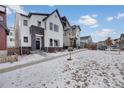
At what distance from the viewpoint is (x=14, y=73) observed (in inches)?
131

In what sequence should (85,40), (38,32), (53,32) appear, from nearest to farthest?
(85,40) → (38,32) → (53,32)

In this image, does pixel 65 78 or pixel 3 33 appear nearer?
pixel 65 78

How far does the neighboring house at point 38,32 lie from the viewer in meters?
5.45

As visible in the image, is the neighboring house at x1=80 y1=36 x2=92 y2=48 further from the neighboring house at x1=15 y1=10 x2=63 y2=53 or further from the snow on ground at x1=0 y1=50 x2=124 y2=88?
the neighboring house at x1=15 y1=10 x2=63 y2=53

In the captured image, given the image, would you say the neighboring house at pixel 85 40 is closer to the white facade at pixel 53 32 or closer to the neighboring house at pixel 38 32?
the neighboring house at pixel 38 32

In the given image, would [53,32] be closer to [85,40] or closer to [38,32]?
[38,32]

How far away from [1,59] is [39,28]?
3.33 m

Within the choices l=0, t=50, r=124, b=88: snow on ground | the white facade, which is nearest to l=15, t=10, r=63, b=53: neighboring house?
the white facade

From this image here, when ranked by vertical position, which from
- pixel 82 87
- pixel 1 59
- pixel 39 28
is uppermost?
pixel 39 28

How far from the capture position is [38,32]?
263 inches

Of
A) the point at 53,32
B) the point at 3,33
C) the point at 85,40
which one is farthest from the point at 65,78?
the point at 53,32
